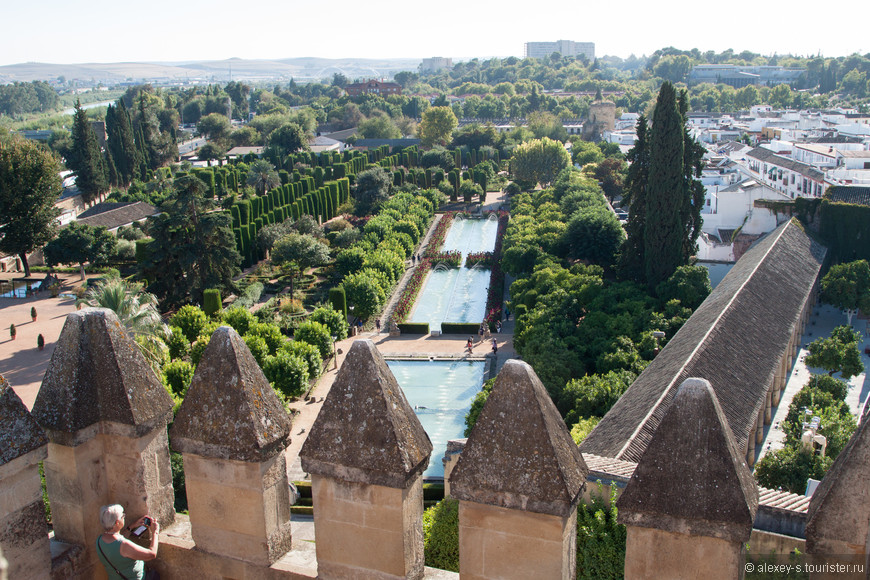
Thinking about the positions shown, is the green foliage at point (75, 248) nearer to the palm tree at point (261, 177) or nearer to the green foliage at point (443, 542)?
the palm tree at point (261, 177)

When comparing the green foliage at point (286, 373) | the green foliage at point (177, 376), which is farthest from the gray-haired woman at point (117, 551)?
the green foliage at point (286, 373)

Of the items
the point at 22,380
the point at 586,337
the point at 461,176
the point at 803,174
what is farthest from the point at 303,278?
the point at 461,176

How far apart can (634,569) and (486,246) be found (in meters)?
57.4

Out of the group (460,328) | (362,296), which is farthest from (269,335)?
(460,328)

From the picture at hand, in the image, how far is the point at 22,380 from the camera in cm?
3136

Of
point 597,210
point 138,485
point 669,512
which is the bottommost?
point 597,210

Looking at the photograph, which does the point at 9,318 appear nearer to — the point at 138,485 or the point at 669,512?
the point at 138,485

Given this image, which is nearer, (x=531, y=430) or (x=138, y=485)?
(x=531, y=430)

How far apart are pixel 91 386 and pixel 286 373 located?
22.2 meters

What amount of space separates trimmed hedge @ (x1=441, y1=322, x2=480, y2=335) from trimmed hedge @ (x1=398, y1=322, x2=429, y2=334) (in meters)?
0.93

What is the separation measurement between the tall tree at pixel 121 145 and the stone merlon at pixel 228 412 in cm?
7869

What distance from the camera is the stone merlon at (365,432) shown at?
5492mm

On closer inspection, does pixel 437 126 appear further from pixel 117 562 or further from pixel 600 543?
pixel 117 562

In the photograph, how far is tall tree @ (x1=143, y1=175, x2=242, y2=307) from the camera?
3894 cm
